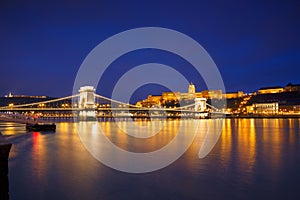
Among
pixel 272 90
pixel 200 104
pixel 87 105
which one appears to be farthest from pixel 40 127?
pixel 272 90

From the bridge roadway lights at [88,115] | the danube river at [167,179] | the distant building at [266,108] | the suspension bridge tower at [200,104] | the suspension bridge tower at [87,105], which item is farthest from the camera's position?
the distant building at [266,108]

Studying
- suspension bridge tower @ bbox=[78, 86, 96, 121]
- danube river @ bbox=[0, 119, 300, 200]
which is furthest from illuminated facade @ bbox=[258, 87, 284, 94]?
danube river @ bbox=[0, 119, 300, 200]

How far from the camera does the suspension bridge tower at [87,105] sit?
51184 millimetres

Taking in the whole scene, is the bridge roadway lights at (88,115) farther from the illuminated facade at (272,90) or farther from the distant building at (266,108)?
the illuminated facade at (272,90)

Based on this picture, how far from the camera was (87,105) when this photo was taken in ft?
172

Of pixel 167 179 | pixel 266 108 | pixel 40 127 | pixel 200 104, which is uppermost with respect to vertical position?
pixel 200 104

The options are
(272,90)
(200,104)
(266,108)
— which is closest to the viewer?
(200,104)

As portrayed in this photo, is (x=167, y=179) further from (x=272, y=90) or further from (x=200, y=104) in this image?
(x=272, y=90)

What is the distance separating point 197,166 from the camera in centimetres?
891

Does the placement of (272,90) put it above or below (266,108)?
above

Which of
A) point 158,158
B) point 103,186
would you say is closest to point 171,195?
point 103,186

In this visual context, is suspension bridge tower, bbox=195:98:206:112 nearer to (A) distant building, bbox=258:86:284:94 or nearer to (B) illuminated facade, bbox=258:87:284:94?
(B) illuminated facade, bbox=258:87:284:94

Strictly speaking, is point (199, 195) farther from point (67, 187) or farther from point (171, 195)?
point (67, 187)

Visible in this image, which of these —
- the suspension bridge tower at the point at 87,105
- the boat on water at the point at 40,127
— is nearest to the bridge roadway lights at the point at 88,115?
the suspension bridge tower at the point at 87,105
